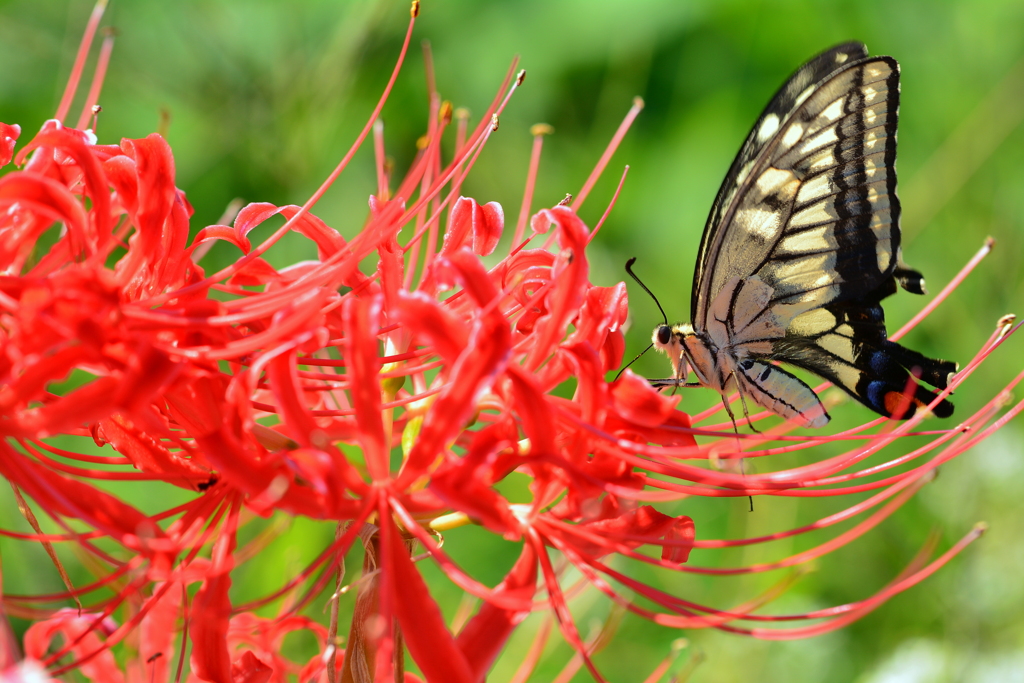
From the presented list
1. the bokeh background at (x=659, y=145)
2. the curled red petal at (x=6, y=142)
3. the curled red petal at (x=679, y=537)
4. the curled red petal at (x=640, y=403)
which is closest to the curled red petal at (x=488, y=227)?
the curled red petal at (x=640, y=403)

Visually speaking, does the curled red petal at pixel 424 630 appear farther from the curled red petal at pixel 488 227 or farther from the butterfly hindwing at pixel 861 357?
the butterfly hindwing at pixel 861 357

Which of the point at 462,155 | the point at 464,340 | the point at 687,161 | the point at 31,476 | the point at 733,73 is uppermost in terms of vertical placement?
the point at 733,73

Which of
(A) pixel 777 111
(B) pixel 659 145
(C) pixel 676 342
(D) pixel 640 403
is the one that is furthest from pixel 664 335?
(B) pixel 659 145

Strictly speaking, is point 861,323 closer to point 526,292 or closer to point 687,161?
point 526,292

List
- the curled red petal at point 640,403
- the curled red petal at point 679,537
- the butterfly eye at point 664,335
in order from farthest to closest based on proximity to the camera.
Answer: the butterfly eye at point 664,335 → the curled red petal at point 679,537 → the curled red petal at point 640,403

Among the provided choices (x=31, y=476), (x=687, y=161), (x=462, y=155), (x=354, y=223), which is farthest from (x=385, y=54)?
(x=31, y=476)

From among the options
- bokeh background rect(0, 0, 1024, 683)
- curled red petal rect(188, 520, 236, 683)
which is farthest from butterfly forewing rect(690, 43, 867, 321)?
bokeh background rect(0, 0, 1024, 683)
